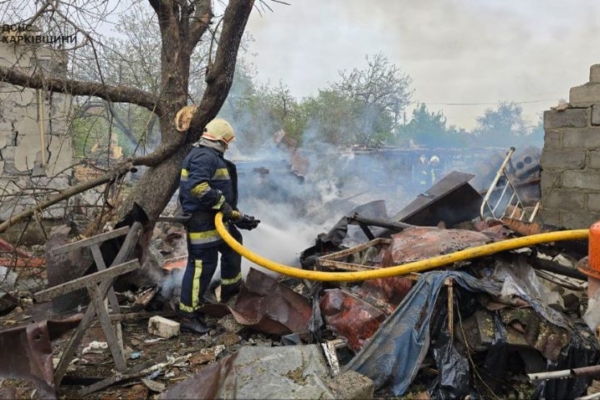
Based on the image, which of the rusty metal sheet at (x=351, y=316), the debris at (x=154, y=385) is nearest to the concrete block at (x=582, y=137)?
the rusty metal sheet at (x=351, y=316)

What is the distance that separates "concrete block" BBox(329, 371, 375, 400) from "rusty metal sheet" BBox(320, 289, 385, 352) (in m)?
0.87

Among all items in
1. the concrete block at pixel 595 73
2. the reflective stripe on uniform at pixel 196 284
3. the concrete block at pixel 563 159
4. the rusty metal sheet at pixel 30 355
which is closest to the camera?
the rusty metal sheet at pixel 30 355

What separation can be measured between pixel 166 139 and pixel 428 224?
360 centimetres

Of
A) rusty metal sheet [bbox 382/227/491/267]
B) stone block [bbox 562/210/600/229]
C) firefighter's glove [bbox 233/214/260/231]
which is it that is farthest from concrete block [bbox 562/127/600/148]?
firefighter's glove [bbox 233/214/260/231]

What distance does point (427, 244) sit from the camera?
4074 millimetres

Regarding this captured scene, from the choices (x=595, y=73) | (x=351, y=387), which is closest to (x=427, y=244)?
(x=351, y=387)

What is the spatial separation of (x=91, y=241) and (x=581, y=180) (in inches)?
206

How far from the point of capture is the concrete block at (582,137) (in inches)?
197

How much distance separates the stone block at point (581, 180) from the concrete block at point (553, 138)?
13.6 inches

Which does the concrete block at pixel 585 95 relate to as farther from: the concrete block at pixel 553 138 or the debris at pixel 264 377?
the debris at pixel 264 377

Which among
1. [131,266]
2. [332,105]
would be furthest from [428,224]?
[332,105]

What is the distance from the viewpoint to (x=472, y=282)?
3.18 metres

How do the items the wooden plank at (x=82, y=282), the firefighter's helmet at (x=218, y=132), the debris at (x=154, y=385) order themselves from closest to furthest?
the wooden plank at (x=82, y=282)
the debris at (x=154, y=385)
the firefighter's helmet at (x=218, y=132)

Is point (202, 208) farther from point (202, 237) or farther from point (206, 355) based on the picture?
point (206, 355)
